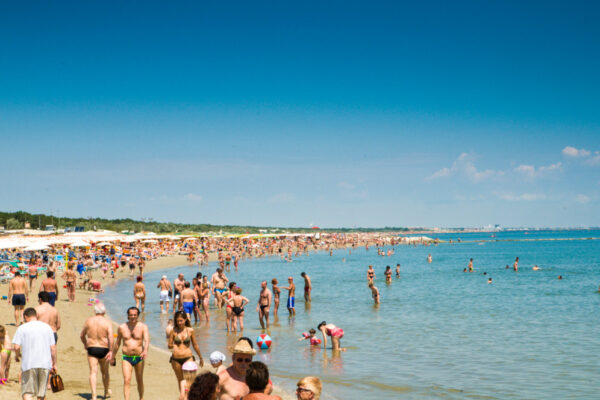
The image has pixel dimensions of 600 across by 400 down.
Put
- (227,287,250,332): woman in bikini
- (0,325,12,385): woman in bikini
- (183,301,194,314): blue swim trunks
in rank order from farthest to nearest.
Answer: (183,301,194,314): blue swim trunks → (227,287,250,332): woman in bikini → (0,325,12,385): woman in bikini

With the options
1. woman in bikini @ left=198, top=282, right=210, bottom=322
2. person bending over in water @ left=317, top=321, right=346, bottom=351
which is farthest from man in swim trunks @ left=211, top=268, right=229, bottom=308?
person bending over in water @ left=317, top=321, right=346, bottom=351

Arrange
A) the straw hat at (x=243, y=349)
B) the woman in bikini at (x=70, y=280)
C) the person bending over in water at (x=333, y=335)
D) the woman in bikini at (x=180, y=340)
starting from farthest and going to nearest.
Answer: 1. the woman in bikini at (x=70, y=280)
2. the person bending over in water at (x=333, y=335)
3. the woman in bikini at (x=180, y=340)
4. the straw hat at (x=243, y=349)

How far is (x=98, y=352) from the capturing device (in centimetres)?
709

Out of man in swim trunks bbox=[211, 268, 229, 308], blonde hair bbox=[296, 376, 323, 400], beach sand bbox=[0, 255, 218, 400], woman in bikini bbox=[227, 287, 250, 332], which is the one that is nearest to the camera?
blonde hair bbox=[296, 376, 323, 400]

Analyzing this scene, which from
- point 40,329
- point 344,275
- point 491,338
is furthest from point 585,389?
point 344,275

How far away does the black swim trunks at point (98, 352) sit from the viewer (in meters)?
7.07

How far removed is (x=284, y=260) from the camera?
56.3 m

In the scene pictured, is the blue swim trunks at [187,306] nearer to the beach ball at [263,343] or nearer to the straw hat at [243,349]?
the beach ball at [263,343]

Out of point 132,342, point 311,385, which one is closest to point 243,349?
point 311,385

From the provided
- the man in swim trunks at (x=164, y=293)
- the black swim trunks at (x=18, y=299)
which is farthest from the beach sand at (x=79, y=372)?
the man in swim trunks at (x=164, y=293)

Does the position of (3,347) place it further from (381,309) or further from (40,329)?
(381,309)

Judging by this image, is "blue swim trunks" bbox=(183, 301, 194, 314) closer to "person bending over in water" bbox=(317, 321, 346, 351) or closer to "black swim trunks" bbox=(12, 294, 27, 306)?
"black swim trunks" bbox=(12, 294, 27, 306)

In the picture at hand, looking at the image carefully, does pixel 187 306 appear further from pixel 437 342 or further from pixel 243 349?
pixel 243 349

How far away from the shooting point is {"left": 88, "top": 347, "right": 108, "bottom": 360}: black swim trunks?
7.07 meters
